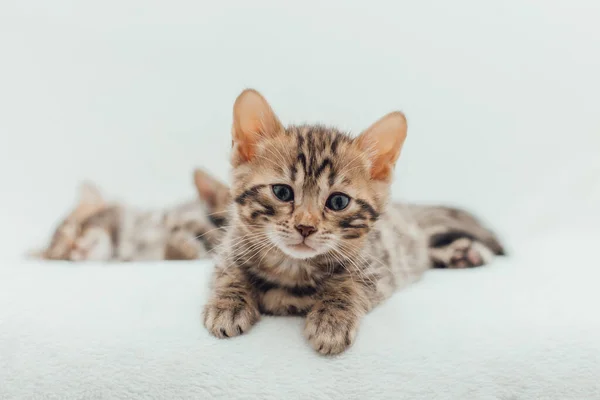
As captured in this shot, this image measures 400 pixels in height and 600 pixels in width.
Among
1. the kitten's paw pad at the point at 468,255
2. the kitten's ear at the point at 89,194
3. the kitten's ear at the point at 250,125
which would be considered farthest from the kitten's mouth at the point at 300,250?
the kitten's ear at the point at 89,194

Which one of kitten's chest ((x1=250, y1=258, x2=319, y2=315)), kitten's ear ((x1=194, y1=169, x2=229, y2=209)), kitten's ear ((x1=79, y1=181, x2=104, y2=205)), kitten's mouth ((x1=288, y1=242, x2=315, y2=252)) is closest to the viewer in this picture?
kitten's mouth ((x1=288, y1=242, x2=315, y2=252))

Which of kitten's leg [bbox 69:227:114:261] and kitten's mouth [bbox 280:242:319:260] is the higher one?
kitten's mouth [bbox 280:242:319:260]

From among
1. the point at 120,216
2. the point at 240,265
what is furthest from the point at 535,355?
the point at 120,216

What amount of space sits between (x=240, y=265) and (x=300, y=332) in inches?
9.6

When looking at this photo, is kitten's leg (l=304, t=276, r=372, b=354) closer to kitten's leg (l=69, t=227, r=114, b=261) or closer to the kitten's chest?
the kitten's chest

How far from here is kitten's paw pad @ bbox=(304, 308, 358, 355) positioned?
0.93 meters

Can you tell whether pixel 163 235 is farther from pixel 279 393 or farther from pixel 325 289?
pixel 279 393

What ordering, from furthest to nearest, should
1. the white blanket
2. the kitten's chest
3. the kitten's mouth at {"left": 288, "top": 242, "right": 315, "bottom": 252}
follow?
the kitten's chest
the kitten's mouth at {"left": 288, "top": 242, "right": 315, "bottom": 252}
the white blanket

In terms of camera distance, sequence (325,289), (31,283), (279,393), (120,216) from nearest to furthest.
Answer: (279,393) < (325,289) < (31,283) < (120,216)

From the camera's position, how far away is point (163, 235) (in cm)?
217

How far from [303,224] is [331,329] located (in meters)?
0.21

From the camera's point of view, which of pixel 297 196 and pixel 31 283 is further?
pixel 31 283

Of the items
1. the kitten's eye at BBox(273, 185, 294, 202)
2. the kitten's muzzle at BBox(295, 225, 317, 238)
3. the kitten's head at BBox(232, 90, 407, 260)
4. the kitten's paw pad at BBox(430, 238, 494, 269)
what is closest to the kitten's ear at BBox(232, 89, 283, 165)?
the kitten's head at BBox(232, 90, 407, 260)

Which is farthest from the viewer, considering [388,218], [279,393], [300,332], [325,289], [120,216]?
[120,216]
